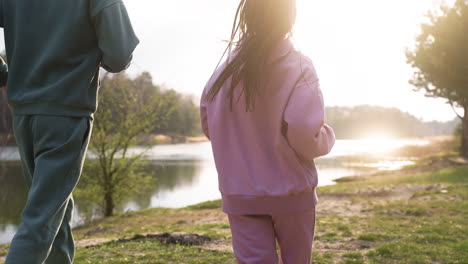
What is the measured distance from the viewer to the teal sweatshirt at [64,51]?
2170 mm

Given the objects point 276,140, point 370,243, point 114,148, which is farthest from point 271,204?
point 114,148

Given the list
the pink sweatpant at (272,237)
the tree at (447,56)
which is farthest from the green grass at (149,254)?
A: the tree at (447,56)

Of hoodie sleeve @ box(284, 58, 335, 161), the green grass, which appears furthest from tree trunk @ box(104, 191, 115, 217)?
hoodie sleeve @ box(284, 58, 335, 161)

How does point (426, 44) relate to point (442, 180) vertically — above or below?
above

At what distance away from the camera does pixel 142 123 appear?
15609 millimetres

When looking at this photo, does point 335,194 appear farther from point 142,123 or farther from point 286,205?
point 286,205

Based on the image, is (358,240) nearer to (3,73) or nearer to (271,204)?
(271,204)

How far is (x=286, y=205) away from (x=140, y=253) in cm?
308

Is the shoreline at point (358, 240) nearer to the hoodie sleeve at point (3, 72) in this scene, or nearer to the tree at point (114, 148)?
the hoodie sleeve at point (3, 72)

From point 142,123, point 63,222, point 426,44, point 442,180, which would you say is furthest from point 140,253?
point 426,44

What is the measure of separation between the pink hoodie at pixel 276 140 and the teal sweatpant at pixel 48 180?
75cm

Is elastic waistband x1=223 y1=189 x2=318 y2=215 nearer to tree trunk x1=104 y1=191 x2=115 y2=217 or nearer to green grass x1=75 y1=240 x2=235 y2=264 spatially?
green grass x1=75 y1=240 x2=235 y2=264

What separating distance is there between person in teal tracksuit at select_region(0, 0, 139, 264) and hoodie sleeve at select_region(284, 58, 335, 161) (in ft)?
3.03

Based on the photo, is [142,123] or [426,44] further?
[426,44]
